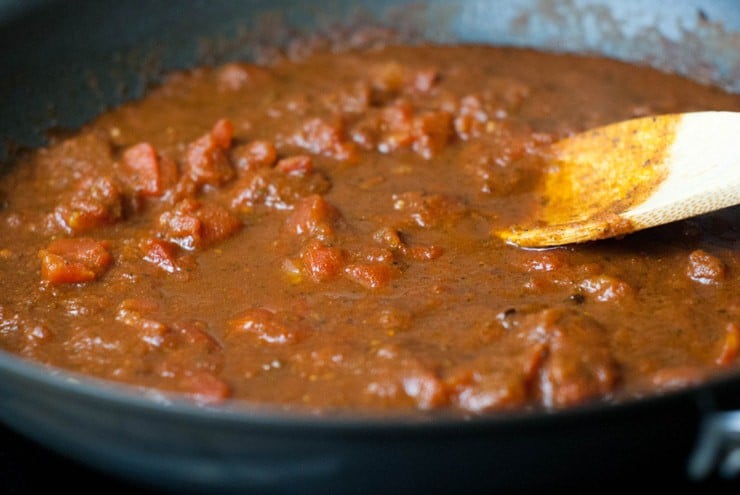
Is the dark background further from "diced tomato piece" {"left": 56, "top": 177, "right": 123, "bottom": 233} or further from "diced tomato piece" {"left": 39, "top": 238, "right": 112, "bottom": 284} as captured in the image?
"diced tomato piece" {"left": 56, "top": 177, "right": 123, "bottom": 233}

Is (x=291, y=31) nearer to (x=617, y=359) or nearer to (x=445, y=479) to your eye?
(x=617, y=359)

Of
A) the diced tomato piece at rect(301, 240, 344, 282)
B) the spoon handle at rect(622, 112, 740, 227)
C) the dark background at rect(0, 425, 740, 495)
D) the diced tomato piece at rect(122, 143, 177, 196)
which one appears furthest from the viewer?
the diced tomato piece at rect(122, 143, 177, 196)

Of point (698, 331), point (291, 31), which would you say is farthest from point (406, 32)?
point (698, 331)

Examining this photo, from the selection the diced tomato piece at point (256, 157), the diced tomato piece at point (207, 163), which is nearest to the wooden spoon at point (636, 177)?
the diced tomato piece at point (256, 157)

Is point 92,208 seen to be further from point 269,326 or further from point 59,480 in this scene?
point 59,480

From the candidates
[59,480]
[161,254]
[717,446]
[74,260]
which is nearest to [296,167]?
[161,254]

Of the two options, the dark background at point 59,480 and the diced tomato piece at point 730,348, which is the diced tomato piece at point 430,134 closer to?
the diced tomato piece at point 730,348

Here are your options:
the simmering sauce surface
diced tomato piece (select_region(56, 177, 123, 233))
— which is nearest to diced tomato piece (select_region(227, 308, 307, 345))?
the simmering sauce surface
